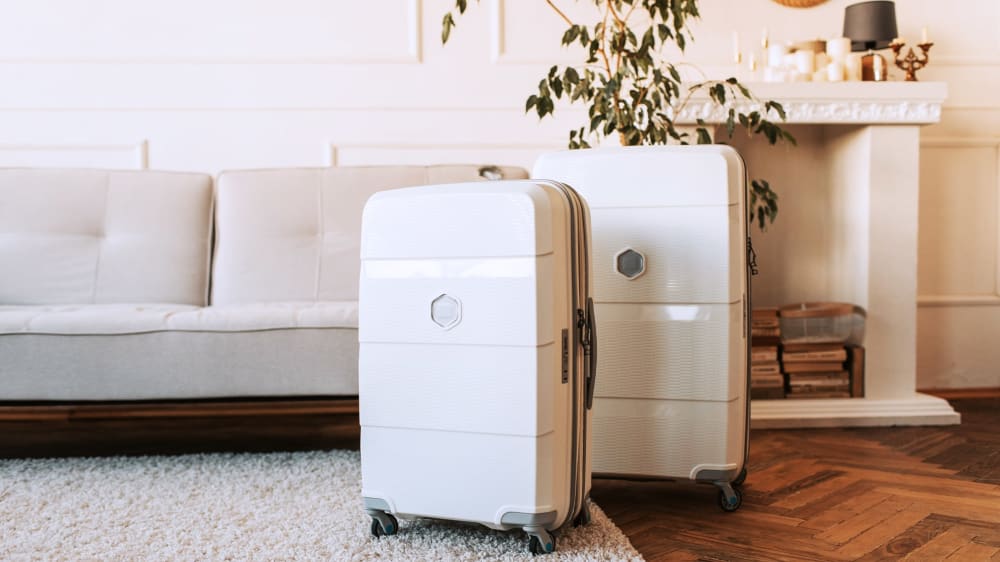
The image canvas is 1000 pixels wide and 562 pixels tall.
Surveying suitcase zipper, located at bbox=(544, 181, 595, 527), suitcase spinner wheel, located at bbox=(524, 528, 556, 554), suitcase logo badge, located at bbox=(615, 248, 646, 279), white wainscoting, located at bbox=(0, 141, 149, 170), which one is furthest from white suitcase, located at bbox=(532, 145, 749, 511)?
white wainscoting, located at bbox=(0, 141, 149, 170)

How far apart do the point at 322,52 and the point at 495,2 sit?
62 centimetres

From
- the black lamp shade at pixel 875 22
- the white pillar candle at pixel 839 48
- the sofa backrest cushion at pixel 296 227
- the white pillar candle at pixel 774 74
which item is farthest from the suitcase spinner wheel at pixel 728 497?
the black lamp shade at pixel 875 22

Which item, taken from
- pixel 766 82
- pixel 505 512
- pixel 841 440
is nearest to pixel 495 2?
pixel 766 82

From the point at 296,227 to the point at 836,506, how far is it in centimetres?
167

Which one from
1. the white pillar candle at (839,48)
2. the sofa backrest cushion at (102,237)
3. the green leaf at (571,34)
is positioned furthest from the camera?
the white pillar candle at (839,48)

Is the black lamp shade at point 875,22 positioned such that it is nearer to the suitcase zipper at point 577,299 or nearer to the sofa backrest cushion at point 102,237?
the suitcase zipper at point 577,299

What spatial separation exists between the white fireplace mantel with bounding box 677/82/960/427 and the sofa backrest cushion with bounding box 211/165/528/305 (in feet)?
2.99

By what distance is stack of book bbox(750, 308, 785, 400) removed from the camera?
2562 mm

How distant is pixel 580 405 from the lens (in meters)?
1.42

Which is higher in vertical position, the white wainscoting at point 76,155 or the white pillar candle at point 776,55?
the white pillar candle at point 776,55

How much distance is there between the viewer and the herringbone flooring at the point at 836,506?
4.77ft

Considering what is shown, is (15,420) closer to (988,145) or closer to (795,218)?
(795,218)

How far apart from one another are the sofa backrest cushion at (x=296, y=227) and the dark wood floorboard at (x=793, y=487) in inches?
21.7

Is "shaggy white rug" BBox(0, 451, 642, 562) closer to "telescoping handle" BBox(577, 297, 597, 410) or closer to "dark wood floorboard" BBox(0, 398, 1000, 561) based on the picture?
"dark wood floorboard" BBox(0, 398, 1000, 561)
